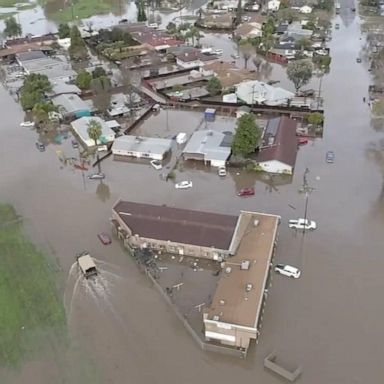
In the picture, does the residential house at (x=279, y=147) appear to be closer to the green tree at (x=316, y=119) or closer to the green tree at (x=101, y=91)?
the green tree at (x=316, y=119)

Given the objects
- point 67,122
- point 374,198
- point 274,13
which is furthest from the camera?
point 274,13

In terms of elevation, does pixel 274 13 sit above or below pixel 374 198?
above

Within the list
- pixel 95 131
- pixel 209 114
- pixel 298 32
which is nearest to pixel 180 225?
pixel 95 131

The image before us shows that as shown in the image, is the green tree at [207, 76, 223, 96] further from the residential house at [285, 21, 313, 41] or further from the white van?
the residential house at [285, 21, 313, 41]

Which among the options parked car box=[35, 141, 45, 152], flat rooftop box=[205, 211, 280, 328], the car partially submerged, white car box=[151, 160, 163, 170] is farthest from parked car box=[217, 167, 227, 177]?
parked car box=[35, 141, 45, 152]

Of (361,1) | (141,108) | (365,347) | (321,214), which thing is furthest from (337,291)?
(361,1)

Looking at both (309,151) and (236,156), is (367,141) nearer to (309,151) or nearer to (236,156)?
(309,151)
